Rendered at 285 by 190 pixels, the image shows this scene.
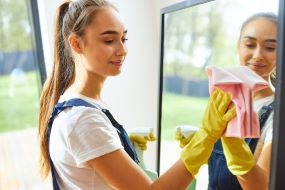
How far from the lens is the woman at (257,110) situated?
856mm

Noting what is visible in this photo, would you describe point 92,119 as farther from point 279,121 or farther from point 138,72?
point 138,72

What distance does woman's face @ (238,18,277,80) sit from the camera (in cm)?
86

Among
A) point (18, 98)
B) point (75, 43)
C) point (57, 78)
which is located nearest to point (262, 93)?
point (75, 43)

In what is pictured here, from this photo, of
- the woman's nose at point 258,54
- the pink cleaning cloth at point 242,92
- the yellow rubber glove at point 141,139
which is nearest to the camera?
the pink cleaning cloth at point 242,92

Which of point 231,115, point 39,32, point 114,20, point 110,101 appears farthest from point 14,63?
point 231,115

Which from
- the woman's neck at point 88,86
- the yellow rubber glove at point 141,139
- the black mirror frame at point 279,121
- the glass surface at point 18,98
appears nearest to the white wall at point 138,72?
the glass surface at point 18,98

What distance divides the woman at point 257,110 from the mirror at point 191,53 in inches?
1.5

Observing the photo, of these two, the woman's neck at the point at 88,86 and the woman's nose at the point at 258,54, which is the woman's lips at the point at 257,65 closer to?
the woman's nose at the point at 258,54

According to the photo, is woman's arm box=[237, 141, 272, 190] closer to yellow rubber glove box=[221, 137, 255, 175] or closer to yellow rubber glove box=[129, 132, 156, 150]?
yellow rubber glove box=[221, 137, 255, 175]

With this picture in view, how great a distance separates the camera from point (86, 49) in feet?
3.56

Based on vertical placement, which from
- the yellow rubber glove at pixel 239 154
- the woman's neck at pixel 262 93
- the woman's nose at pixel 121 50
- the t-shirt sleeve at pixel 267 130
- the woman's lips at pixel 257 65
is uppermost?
the woman's nose at pixel 121 50

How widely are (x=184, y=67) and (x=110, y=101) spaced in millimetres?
724

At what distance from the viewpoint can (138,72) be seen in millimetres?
2064

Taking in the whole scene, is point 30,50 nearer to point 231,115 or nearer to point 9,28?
point 9,28
